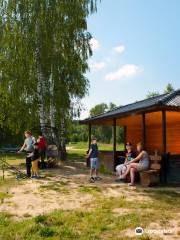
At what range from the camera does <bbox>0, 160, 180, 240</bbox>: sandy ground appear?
26.6ft

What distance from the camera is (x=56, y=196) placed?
988 centimetres

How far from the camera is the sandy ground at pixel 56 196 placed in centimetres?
809

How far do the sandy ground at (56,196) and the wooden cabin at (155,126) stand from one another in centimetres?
193

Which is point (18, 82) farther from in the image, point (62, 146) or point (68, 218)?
point (68, 218)

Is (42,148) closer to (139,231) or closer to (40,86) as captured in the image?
(40,86)

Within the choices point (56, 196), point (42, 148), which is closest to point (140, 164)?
point (56, 196)

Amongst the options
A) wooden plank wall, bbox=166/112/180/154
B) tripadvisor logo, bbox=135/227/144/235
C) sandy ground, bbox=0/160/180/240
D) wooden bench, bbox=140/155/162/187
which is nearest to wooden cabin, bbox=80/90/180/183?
wooden plank wall, bbox=166/112/180/154

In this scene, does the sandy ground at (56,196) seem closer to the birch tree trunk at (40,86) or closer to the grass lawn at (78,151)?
the birch tree trunk at (40,86)

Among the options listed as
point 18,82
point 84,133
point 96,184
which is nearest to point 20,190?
point 96,184

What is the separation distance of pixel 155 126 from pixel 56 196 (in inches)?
427

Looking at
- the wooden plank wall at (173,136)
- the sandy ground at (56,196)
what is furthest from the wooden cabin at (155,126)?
the sandy ground at (56,196)

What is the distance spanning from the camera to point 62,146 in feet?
75.0

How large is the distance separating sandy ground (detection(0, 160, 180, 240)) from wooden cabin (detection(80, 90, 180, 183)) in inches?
76.0

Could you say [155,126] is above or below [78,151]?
above
